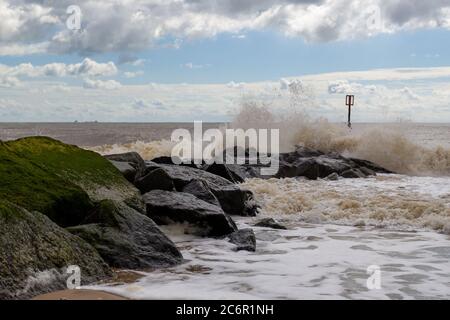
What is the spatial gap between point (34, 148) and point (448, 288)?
16.3ft

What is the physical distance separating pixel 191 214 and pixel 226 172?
4670 mm

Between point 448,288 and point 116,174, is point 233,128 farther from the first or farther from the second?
point 448,288

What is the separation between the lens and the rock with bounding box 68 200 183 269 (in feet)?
16.0

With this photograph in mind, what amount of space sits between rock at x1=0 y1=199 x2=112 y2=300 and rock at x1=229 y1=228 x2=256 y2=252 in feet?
5.77

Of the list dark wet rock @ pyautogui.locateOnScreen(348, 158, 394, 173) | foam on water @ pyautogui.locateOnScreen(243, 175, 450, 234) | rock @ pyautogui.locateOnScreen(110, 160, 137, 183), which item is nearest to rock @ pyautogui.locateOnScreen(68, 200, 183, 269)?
rock @ pyautogui.locateOnScreen(110, 160, 137, 183)

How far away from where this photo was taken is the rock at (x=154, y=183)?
7852 mm

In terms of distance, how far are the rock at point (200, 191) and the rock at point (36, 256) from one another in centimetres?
311

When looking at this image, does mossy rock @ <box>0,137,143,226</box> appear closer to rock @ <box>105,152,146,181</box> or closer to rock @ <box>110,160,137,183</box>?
rock @ <box>110,160,137,183</box>

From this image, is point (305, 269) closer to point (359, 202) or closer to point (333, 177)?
point (359, 202)

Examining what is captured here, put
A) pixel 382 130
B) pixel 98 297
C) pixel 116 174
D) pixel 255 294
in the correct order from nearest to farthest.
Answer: pixel 98 297
pixel 255 294
pixel 116 174
pixel 382 130

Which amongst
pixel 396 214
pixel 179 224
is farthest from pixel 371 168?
pixel 179 224

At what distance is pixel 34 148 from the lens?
6820mm

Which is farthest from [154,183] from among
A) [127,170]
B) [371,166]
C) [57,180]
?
[371,166]

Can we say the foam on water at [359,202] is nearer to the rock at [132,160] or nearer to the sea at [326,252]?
the sea at [326,252]
